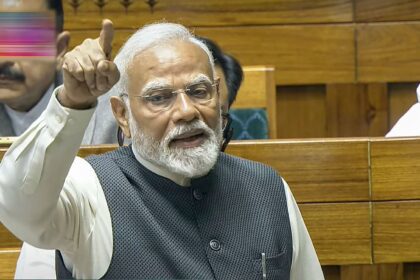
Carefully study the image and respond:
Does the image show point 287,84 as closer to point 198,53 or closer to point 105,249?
point 198,53

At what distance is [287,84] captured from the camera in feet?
8.57

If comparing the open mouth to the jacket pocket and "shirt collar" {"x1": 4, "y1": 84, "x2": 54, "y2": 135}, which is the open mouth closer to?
the jacket pocket

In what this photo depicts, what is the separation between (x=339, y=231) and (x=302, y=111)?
1.05 metres

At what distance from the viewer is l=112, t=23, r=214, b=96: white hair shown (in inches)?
51.3

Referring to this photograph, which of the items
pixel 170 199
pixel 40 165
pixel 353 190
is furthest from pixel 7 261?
pixel 353 190

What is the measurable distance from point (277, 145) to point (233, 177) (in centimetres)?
28

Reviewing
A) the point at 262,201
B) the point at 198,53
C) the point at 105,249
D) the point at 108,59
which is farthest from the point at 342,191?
the point at 108,59

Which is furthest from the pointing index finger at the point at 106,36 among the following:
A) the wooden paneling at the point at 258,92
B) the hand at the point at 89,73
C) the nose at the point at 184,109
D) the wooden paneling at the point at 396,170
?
the wooden paneling at the point at 258,92

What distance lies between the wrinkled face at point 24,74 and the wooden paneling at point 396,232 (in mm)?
616

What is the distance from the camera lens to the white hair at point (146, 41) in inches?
51.3

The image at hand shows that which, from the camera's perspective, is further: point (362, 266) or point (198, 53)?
point (362, 266)

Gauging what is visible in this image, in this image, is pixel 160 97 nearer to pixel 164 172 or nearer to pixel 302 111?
pixel 164 172

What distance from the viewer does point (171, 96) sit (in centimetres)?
127

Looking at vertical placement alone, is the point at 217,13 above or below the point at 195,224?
above
